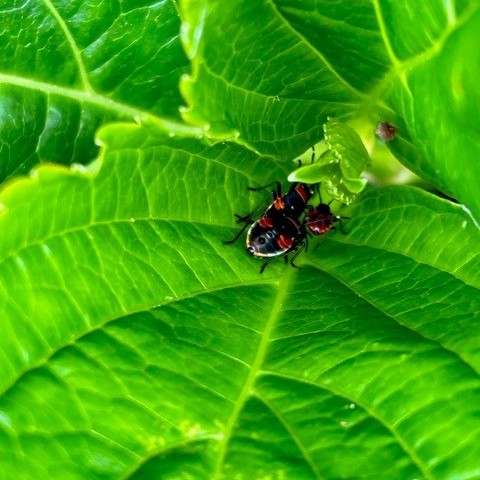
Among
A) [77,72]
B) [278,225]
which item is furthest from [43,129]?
[278,225]

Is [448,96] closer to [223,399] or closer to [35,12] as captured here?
[223,399]

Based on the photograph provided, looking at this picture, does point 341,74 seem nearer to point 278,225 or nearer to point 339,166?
point 339,166

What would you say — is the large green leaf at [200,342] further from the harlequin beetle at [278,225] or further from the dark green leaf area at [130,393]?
the harlequin beetle at [278,225]

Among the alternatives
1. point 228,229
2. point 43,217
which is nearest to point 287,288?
point 228,229

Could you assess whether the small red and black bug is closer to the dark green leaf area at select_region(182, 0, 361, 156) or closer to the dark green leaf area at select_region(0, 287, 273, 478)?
the dark green leaf area at select_region(182, 0, 361, 156)

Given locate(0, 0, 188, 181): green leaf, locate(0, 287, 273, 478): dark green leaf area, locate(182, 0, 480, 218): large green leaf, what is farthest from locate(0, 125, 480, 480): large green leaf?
locate(0, 0, 188, 181): green leaf

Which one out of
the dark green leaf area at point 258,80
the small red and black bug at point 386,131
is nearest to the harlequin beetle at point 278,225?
the dark green leaf area at point 258,80

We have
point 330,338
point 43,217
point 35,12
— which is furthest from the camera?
point 35,12
